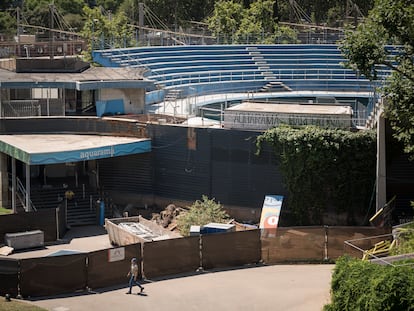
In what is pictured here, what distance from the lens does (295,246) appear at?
30.5 m

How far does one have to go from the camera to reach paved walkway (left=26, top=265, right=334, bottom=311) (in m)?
25.8

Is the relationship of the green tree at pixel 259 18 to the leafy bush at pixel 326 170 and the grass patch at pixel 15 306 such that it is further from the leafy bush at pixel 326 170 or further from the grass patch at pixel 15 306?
the grass patch at pixel 15 306

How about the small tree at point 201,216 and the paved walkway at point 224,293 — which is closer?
the paved walkway at point 224,293

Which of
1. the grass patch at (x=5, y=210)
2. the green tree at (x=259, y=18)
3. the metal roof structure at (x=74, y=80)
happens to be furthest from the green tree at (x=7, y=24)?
the grass patch at (x=5, y=210)

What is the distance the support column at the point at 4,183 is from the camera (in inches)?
1542

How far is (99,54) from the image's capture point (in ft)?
177

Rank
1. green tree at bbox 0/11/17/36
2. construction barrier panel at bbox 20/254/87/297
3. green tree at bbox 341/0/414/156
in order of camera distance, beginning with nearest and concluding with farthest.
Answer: construction barrier panel at bbox 20/254/87/297 < green tree at bbox 341/0/414/156 < green tree at bbox 0/11/17/36

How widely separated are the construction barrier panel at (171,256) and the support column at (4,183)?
12.7 metres

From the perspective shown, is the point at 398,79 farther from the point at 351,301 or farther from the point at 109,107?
the point at 109,107

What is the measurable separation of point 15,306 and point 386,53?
14921 millimetres

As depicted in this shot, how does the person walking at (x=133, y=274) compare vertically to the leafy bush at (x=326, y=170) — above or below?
below

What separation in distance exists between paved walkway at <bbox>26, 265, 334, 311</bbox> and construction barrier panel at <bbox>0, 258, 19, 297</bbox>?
2.90ft

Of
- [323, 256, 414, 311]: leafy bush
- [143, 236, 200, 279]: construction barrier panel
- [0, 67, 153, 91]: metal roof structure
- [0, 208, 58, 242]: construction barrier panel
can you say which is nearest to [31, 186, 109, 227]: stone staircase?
[0, 208, 58, 242]: construction barrier panel

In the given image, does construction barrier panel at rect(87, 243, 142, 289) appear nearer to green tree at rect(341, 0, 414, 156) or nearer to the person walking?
the person walking
